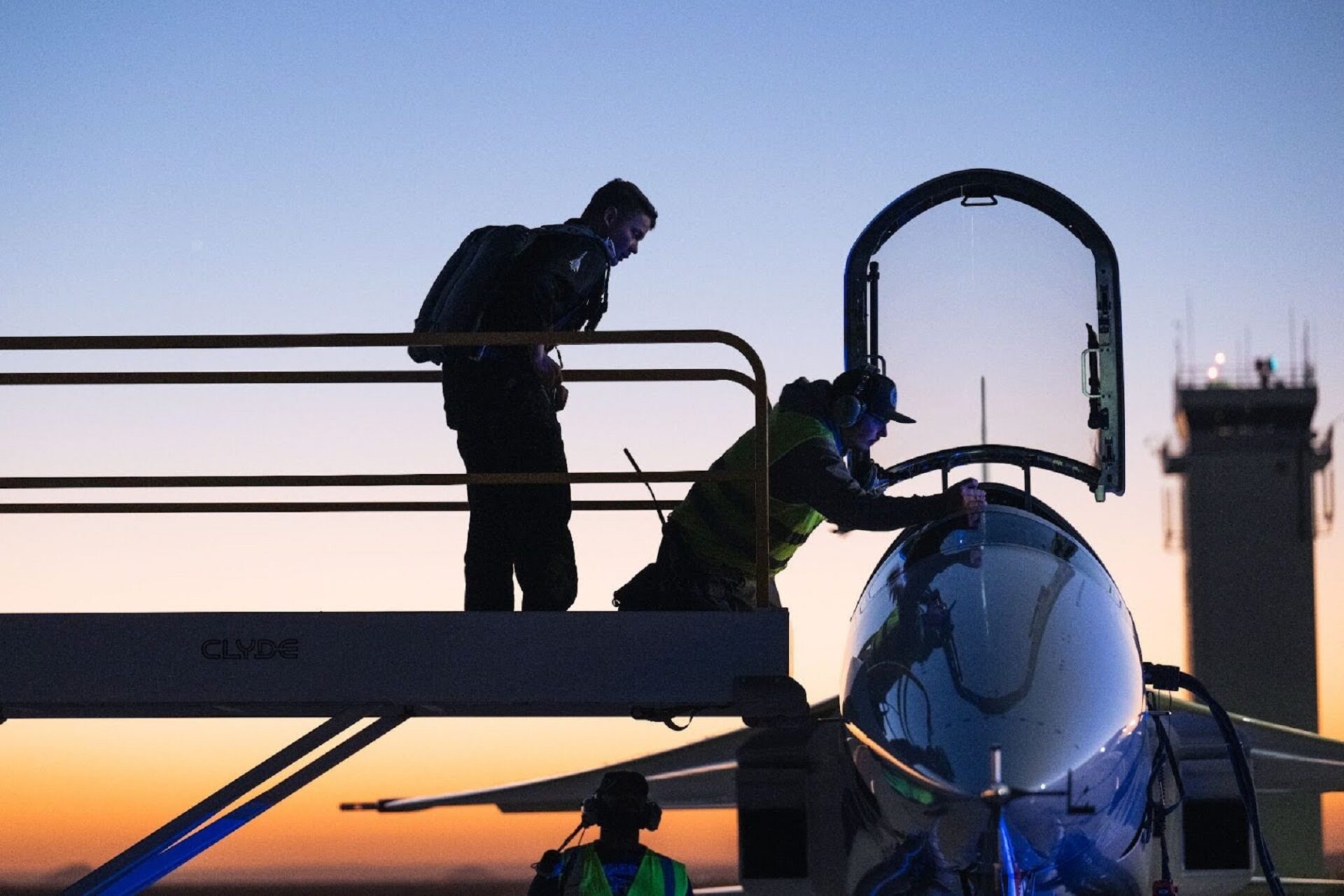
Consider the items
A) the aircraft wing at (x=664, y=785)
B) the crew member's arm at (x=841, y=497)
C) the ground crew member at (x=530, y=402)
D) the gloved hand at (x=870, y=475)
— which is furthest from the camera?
the aircraft wing at (x=664, y=785)

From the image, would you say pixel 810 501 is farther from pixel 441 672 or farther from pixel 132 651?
pixel 132 651

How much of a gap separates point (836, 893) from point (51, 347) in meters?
3.99

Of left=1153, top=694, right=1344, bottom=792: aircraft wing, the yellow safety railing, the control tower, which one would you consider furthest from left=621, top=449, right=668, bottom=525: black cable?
the control tower

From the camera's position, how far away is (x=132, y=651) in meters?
7.17

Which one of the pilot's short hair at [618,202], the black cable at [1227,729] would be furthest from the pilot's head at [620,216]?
the black cable at [1227,729]

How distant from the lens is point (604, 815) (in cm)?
692

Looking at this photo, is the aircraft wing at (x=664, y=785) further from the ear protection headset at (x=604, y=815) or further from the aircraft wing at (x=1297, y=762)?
the ear protection headset at (x=604, y=815)

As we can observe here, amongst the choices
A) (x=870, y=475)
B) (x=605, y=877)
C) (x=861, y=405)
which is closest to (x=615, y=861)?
(x=605, y=877)

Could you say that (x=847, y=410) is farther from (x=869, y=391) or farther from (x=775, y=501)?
(x=775, y=501)

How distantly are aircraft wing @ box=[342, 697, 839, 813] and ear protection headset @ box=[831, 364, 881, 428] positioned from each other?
1476cm

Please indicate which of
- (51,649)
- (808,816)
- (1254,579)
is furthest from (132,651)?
(1254,579)

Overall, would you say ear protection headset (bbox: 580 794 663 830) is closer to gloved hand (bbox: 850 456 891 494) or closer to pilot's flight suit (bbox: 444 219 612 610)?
pilot's flight suit (bbox: 444 219 612 610)

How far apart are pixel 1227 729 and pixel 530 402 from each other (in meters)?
3.13

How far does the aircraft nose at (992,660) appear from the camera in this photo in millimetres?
6582
